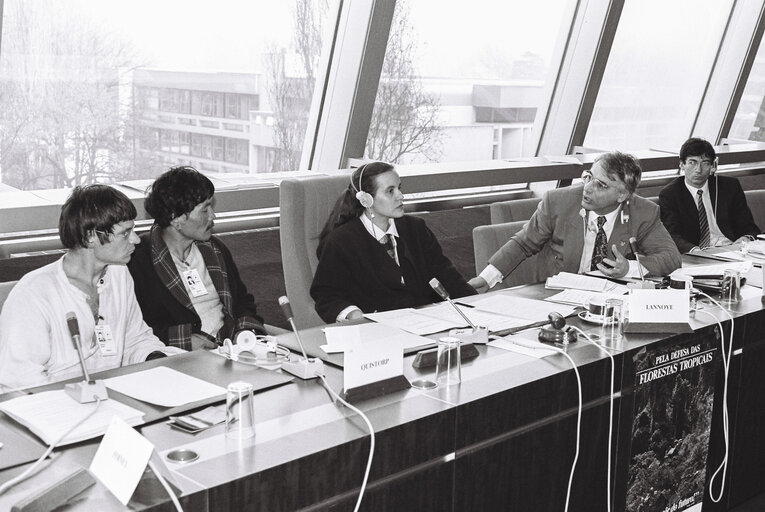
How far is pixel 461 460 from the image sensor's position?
6.56 feet

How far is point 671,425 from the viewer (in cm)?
256

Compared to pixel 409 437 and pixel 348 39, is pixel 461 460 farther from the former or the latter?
pixel 348 39

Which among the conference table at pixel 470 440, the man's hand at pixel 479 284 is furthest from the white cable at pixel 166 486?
the man's hand at pixel 479 284

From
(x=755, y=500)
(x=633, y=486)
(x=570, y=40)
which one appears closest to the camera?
(x=633, y=486)

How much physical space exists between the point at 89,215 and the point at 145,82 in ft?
5.16

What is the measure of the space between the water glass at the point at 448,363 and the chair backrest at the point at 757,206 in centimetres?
373

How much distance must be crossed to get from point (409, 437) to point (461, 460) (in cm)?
21

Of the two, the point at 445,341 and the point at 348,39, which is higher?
the point at 348,39

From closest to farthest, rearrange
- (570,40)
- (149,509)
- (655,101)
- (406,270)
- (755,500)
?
(149,509) < (755,500) < (406,270) < (570,40) < (655,101)

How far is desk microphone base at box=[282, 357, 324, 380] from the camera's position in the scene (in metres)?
2.08

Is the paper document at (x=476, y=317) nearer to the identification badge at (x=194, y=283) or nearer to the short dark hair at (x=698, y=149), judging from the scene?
the identification badge at (x=194, y=283)

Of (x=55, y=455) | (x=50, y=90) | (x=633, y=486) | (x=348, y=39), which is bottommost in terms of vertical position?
(x=633, y=486)

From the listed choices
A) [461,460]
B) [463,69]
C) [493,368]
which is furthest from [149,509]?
[463,69]

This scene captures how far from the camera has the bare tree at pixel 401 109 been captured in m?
4.61
